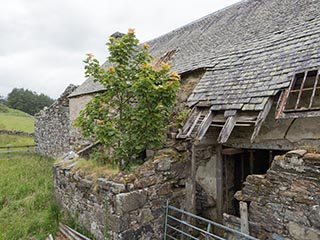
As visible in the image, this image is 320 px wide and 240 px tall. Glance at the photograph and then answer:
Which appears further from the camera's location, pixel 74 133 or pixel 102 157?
pixel 74 133

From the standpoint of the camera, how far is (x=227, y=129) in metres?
4.38

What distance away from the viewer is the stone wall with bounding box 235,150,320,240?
336cm

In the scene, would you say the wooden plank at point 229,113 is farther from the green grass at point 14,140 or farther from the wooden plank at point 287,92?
the green grass at point 14,140

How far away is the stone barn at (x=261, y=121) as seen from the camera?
3623mm

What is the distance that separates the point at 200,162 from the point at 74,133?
979 cm

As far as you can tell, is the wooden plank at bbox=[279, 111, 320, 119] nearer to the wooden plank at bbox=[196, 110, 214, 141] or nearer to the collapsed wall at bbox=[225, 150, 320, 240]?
the collapsed wall at bbox=[225, 150, 320, 240]

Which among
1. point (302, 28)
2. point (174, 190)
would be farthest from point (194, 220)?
point (302, 28)

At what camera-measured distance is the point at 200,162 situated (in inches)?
233

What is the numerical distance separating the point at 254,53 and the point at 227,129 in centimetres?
257

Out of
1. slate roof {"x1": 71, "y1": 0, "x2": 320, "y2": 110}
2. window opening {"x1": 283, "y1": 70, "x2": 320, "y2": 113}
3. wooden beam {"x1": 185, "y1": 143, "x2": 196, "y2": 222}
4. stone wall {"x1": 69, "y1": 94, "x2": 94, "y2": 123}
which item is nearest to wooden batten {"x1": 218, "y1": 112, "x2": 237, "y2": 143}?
slate roof {"x1": 71, "y1": 0, "x2": 320, "y2": 110}

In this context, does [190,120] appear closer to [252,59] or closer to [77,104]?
[252,59]

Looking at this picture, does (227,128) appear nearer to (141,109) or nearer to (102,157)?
(141,109)

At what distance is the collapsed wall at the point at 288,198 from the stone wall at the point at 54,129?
40.8 feet

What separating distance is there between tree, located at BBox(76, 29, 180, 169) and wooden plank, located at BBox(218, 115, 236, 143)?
1.32m
